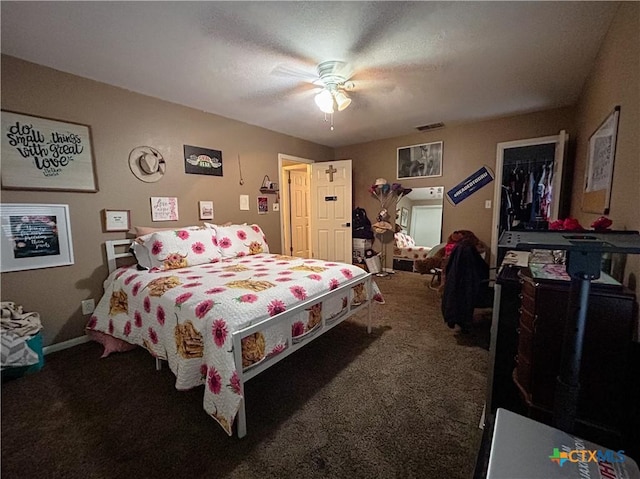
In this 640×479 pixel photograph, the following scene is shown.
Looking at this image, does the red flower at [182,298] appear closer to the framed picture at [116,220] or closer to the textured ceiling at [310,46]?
the framed picture at [116,220]

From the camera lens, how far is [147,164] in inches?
108

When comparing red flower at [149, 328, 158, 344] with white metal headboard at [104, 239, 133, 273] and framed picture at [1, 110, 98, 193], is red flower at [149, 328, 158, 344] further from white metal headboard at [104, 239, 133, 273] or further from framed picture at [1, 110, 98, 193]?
framed picture at [1, 110, 98, 193]

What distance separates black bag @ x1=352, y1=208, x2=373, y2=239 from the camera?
4.85 meters

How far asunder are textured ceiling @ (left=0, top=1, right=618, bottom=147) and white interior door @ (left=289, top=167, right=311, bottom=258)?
2.48 metres

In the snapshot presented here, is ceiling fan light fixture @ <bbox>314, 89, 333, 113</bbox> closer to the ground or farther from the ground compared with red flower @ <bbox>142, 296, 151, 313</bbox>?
farther from the ground

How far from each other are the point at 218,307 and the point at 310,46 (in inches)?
74.4

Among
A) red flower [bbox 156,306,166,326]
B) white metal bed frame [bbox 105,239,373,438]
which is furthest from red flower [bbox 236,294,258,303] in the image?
red flower [bbox 156,306,166,326]

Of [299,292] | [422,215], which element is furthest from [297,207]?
[299,292]

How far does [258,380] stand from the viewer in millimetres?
1879

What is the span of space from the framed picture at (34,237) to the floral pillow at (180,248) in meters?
0.56

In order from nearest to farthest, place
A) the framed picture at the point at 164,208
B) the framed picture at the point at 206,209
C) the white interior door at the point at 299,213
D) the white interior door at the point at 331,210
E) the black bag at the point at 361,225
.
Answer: the framed picture at the point at 164,208 → the framed picture at the point at 206,209 → the white interior door at the point at 331,210 → the black bag at the point at 361,225 → the white interior door at the point at 299,213

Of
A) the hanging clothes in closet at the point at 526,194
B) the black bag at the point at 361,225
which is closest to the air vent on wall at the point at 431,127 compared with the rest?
the hanging clothes in closet at the point at 526,194

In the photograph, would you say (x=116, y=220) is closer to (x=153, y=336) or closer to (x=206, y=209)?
(x=206, y=209)

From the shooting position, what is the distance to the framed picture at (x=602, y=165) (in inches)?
63.1
